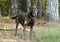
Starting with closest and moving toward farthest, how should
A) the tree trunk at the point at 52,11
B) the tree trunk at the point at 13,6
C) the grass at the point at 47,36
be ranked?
1. the grass at the point at 47,36
2. the tree trunk at the point at 52,11
3. the tree trunk at the point at 13,6

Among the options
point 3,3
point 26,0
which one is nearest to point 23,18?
point 26,0

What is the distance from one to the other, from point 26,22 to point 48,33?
1.11 m

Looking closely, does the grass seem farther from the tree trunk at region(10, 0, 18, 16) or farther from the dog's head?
the tree trunk at region(10, 0, 18, 16)

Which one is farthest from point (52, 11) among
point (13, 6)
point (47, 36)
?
point (47, 36)

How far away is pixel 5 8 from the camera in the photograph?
2605 centimetres

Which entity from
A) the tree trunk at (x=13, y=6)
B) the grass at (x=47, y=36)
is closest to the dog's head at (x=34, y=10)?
the grass at (x=47, y=36)

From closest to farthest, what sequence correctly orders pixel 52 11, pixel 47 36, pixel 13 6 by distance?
pixel 47 36, pixel 52 11, pixel 13 6

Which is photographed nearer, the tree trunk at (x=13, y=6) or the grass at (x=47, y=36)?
the grass at (x=47, y=36)

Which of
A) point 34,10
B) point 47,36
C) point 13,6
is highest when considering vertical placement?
point 34,10

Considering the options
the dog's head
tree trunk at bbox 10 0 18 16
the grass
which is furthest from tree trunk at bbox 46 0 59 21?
the dog's head

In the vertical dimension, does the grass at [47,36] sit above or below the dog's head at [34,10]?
below

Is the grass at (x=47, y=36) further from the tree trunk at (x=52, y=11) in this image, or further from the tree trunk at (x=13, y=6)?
the tree trunk at (x=13, y=6)

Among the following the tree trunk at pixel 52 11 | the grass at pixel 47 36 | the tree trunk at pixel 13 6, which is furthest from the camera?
the tree trunk at pixel 13 6

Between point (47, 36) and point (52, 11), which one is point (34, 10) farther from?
point (52, 11)
